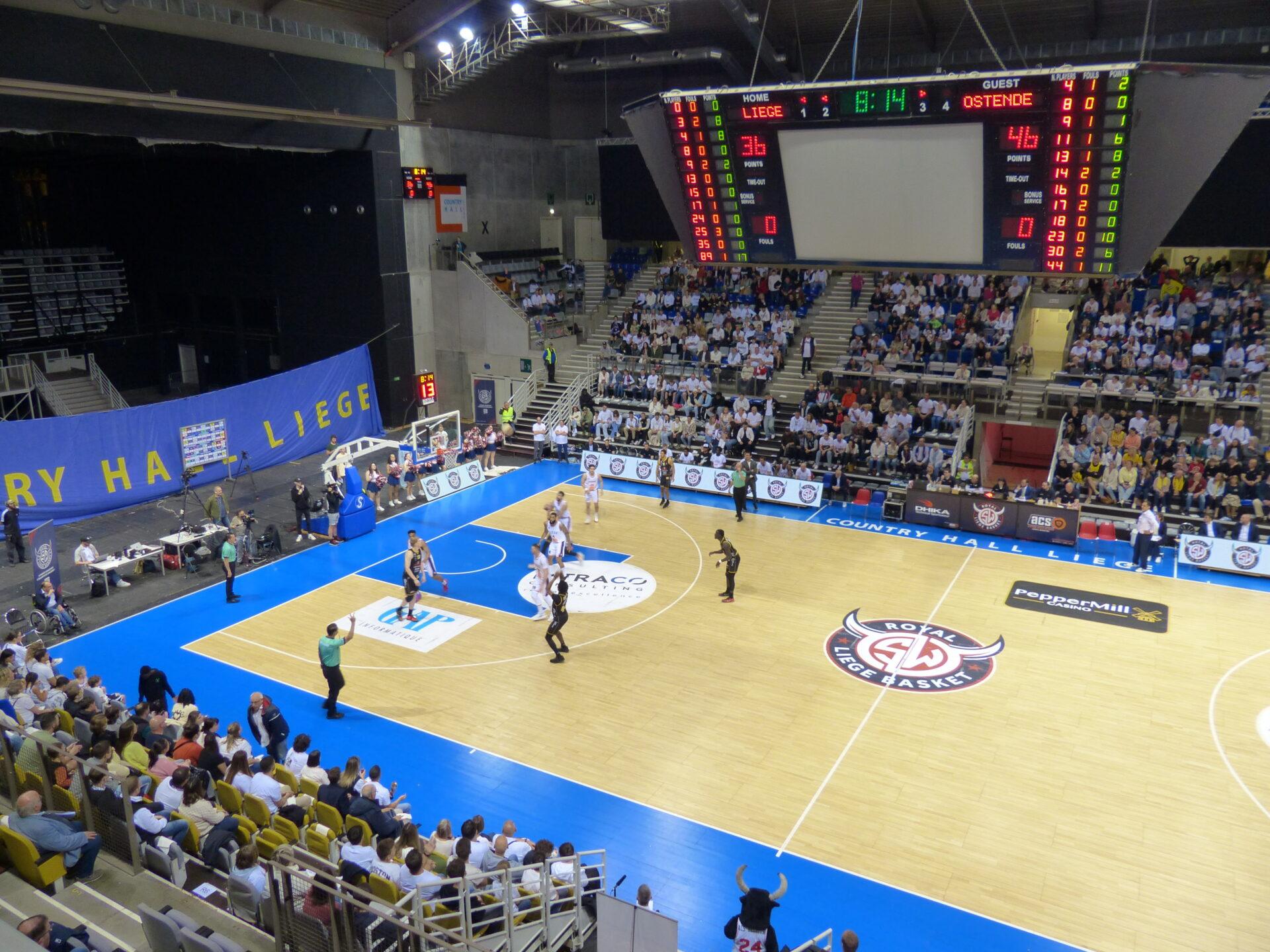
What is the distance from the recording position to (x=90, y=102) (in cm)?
2108

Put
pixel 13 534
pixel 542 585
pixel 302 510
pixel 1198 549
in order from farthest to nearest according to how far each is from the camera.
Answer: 1. pixel 302 510
2. pixel 1198 549
3. pixel 13 534
4. pixel 542 585

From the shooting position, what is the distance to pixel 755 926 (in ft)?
26.8

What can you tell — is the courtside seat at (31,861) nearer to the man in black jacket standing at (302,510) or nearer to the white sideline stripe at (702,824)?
the white sideline stripe at (702,824)

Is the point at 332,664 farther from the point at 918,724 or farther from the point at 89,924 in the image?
the point at 918,724

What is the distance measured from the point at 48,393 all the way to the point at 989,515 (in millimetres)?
28338

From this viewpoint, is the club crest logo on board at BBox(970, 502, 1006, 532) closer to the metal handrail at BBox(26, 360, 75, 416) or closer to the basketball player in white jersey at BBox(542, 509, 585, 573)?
the basketball player in white jersey at BBox(542, 509, 585, 573)

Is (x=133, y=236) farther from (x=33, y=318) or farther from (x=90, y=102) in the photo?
(x=90, y=102)

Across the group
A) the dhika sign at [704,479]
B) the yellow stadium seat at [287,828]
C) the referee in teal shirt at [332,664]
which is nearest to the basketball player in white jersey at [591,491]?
the dhika sign at [704,479]

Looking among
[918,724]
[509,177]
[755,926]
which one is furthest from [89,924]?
[509,177]

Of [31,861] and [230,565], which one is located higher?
[31,861]

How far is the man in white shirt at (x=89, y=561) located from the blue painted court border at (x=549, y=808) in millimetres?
1632

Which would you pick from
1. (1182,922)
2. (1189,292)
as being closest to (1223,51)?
(1189,292)

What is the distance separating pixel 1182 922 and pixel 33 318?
3581cm

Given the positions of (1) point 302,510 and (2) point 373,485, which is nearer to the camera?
(1) point 302,510
